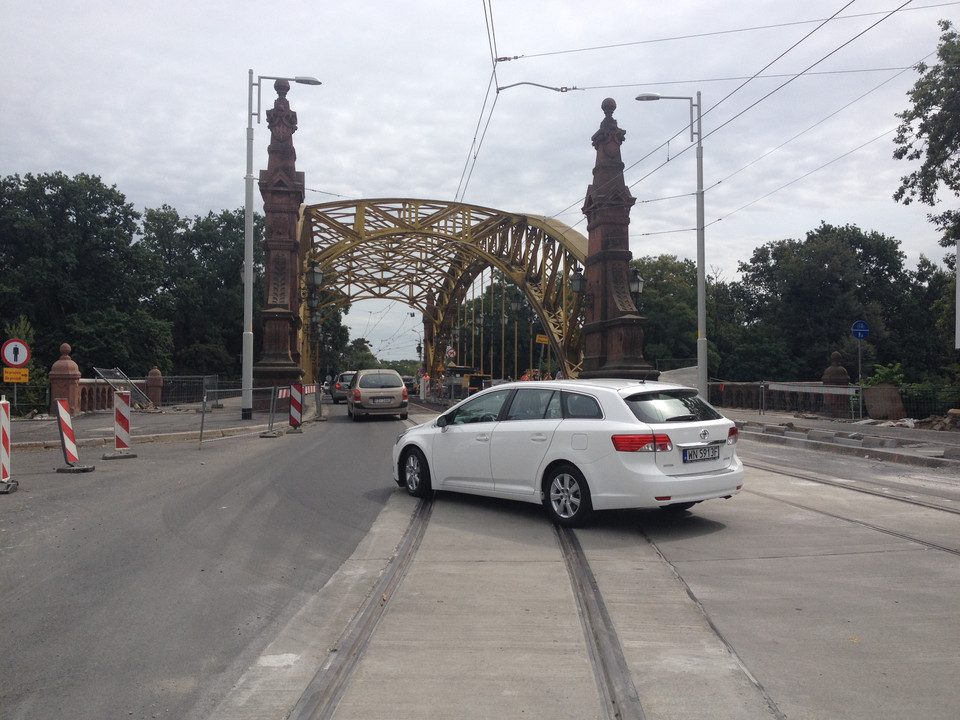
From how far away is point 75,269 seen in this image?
4788cm

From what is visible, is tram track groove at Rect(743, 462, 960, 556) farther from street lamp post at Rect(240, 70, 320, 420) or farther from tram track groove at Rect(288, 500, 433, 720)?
street lamp post at Rect(240, 70, 320, 420)

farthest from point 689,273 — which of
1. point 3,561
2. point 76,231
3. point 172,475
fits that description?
point 3,561

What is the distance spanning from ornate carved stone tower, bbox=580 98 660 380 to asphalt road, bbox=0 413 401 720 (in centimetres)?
2107

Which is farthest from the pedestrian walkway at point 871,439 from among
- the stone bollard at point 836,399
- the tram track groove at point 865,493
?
the tram track groove at point 865,493

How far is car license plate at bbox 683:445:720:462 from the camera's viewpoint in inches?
295

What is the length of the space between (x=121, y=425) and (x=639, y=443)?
33.6 feet

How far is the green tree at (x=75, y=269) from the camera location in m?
45.8

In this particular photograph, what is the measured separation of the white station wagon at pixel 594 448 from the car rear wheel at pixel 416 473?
0.64 m

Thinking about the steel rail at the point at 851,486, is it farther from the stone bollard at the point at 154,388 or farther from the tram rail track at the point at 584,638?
the stone bollard at the point at 154,388

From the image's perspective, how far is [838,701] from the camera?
3709 millimetres

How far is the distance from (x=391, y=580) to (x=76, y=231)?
4912 cm

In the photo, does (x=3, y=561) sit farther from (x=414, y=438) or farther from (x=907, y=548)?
(x=907, y=548)

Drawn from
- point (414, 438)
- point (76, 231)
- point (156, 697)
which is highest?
point (76, 231)

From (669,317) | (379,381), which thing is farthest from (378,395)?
(669,317)
